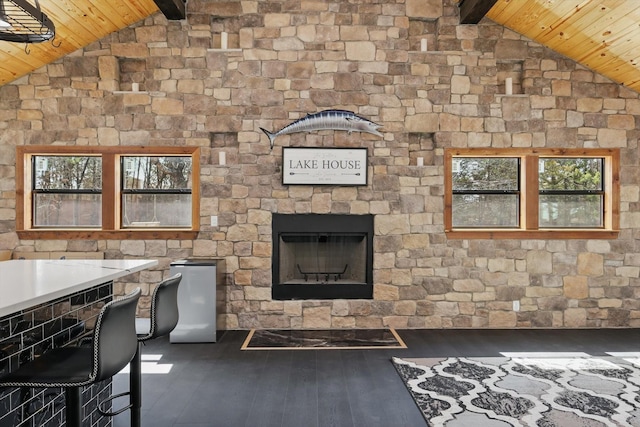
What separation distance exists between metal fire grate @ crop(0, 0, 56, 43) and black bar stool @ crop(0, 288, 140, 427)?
1.66 meters

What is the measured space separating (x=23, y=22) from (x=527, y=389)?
4.16 m

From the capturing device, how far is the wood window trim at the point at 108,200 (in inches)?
191

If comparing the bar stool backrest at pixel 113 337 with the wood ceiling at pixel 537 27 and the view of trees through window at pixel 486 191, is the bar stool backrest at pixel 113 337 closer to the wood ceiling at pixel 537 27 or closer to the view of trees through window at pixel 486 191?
the wood ceiling at pixel 537 27

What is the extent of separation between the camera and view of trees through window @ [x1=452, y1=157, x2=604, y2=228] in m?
5.07

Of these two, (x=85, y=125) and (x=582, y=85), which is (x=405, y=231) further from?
(x=85, y=125)

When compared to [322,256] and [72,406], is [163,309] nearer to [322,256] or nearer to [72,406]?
[72,406]

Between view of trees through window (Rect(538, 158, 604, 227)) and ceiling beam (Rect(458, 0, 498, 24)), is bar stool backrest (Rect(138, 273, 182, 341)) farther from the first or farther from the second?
view of trees through window (Rect(538, 158, 604, 227))

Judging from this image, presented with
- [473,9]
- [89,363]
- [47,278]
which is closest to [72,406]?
[89,363]

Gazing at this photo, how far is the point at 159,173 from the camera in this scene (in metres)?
5.00

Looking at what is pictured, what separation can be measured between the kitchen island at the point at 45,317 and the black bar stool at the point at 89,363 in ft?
0.50

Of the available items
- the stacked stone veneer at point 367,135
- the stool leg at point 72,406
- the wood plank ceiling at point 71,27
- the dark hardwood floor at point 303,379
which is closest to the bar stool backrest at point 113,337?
the stool leg at point 72,406

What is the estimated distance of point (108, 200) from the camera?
4.89 m

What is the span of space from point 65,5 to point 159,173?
1874mm

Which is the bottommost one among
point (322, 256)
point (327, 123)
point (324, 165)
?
point (322, 256)
